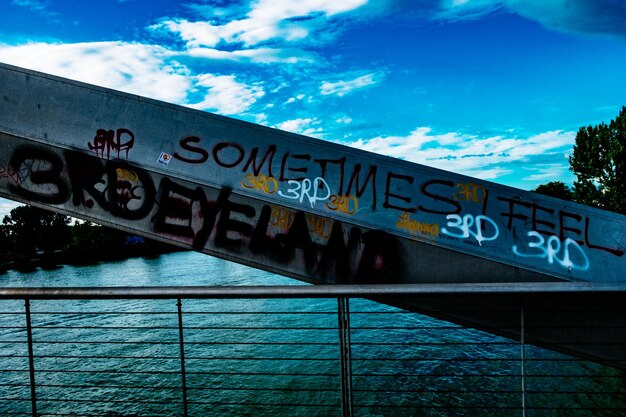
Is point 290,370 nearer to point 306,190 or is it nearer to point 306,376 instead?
point 306,376

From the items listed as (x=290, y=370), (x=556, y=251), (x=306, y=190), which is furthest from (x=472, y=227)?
(x=290, y=370)

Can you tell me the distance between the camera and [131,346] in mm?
19188

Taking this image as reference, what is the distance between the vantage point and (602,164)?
33.4 m

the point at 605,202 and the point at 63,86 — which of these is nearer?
the point at 63,86

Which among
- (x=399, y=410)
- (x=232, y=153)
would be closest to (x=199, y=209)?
(x=232, y=153)

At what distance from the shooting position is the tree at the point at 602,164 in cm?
3144

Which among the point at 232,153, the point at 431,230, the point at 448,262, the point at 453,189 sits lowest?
the point at 448,262

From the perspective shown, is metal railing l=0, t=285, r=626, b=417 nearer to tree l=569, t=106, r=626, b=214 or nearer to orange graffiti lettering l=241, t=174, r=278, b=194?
orange graffiti lettering l=241, t=174, r=278, b=194

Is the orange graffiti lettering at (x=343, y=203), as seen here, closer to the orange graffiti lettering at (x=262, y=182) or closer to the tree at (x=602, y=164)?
the orange graffiti lettering at (x=262, y=182)

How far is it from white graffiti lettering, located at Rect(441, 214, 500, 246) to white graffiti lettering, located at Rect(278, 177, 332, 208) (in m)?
1.40

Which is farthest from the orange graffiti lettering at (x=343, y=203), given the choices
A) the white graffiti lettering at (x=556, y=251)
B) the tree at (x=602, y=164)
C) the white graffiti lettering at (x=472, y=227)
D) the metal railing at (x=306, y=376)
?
the tree at (x=602, y=164)

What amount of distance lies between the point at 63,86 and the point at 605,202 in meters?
37.1

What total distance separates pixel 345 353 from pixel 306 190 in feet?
8.78

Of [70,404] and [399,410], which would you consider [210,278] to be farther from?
[399,410]
